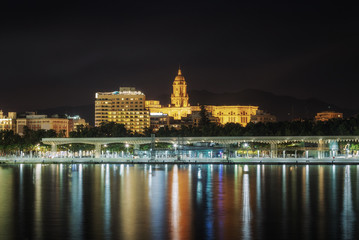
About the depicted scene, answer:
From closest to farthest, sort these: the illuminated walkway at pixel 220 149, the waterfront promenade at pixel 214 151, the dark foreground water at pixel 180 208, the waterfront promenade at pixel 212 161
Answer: the dark foreground water at pixel 180 208
the waterfront promenade at pixel 212 161
the waterfront promenade at pixel 214 151
the illuminated walkway at pixel 220 149

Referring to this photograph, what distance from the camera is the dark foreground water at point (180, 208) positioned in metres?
47.6

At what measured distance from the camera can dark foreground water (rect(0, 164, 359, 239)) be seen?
47.6 m

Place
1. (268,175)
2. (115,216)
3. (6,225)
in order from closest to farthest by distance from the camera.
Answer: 1. (6,225)
2. (115,216)
3. (268,175)

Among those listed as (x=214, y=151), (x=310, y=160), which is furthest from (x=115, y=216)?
(x=214, y=151)

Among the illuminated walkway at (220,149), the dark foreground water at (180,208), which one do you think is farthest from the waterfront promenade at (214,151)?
the dark foreground water at (180,208)

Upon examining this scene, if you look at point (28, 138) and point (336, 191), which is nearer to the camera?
point (336, 191)

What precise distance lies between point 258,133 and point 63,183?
112 m

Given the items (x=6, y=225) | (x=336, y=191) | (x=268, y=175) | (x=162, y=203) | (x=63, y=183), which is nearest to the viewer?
(x=6, y=225)

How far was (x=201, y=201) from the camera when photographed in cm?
6594

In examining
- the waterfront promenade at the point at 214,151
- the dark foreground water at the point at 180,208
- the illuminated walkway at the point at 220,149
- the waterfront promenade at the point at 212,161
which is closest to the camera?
the dark foreground water at the point at 180,208

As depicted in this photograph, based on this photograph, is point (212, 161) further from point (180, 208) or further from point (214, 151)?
point (180, 208)

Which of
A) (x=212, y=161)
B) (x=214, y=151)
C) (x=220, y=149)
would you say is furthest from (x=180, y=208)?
(x=220, y=149)

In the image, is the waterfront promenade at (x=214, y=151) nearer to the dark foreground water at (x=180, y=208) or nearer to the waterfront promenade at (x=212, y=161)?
the waterfront promenade at (x=212, y=161)

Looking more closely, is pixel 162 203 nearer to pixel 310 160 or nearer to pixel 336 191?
pixel 336 191
